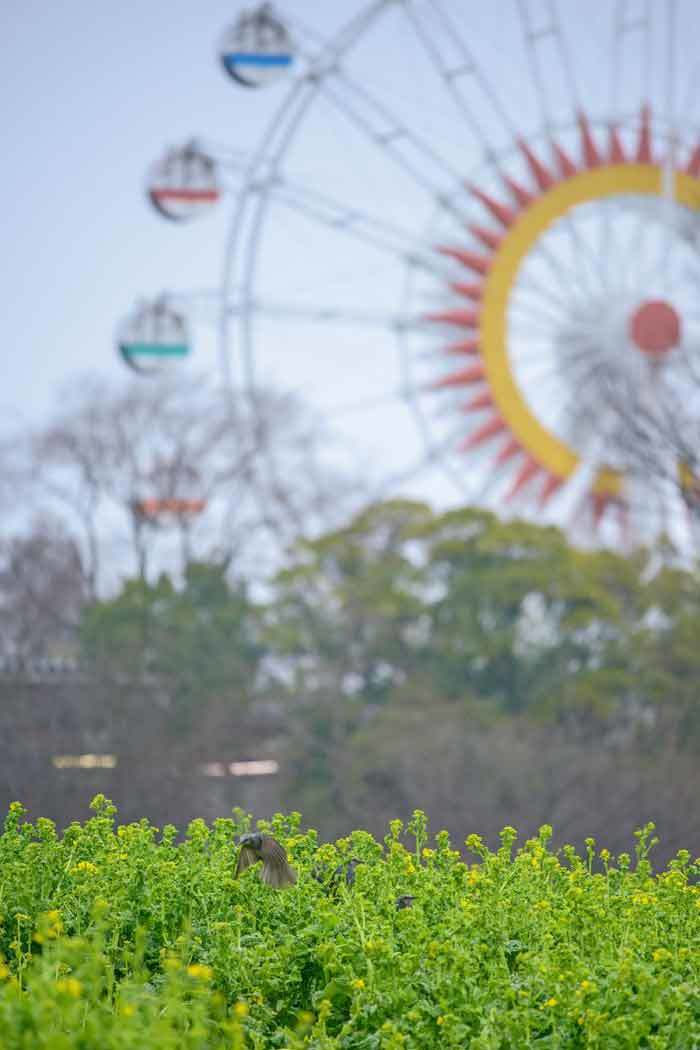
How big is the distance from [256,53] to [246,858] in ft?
61.6

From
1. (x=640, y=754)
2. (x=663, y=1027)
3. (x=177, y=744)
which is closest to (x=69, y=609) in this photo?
(x=177, y=744)

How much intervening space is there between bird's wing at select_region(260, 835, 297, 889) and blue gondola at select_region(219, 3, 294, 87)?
18609 millimetres

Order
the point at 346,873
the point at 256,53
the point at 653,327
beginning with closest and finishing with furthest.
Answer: the point at 346,873, the point at 256,53, the point at 653,327

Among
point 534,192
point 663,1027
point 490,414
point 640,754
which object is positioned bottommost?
point 640,754

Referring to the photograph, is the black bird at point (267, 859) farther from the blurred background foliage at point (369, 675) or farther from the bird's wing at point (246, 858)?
the blurred background foliage at point (369, 675)

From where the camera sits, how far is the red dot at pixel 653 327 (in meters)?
23.6

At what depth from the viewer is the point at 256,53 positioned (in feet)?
74.7

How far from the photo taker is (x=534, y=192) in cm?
2486

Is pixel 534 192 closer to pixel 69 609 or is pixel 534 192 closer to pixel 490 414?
pixel 490 414

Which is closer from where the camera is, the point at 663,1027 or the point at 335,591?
the point at 663,1027

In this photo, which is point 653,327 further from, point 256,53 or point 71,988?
point 71,988

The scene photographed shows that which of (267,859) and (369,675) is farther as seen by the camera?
(369,675)

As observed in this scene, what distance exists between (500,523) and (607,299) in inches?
148

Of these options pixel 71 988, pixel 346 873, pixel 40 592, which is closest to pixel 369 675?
pixel 40 592
